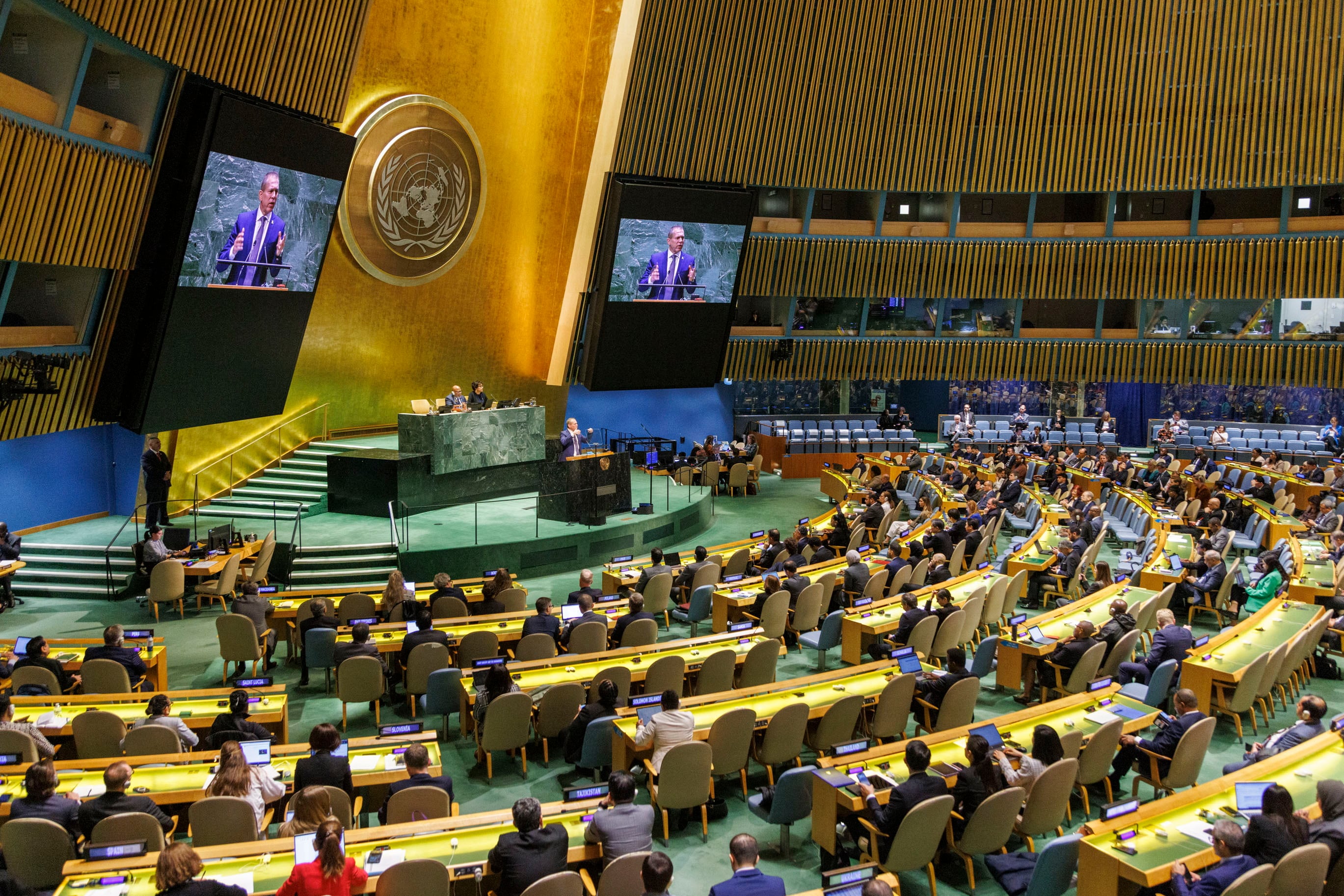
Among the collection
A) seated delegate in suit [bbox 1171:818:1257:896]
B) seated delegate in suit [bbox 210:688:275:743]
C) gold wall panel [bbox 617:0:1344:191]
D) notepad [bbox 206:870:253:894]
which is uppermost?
gold wall panel [bbox 617:0:1344:191]

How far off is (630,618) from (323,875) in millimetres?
5272

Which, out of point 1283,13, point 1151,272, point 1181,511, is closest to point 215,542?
point 1181,511

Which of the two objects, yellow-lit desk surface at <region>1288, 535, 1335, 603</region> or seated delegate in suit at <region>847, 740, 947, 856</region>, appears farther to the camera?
yellow-lit desk surface at <region>1288, 535, 1335, 603</region>

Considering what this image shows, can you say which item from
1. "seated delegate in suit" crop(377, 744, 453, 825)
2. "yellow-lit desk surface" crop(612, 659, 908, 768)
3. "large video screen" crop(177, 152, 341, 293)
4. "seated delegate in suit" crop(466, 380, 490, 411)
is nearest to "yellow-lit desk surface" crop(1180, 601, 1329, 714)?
"yellow-lit desk surface" crop(612, 659, 908, 768)

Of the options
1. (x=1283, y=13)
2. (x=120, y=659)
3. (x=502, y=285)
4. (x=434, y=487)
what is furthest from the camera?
(x=1283, y=13)

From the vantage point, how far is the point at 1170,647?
29.3 ft

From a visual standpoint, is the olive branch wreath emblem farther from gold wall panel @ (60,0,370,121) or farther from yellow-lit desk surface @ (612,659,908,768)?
yellow-lit desk surface @ (612,659,908,768)

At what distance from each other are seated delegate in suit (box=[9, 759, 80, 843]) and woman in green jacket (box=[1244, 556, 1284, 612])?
11.9 meters

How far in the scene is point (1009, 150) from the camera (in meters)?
26.2

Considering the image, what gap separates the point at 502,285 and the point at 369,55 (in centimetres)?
576

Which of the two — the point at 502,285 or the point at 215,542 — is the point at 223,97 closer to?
the point at 215,542

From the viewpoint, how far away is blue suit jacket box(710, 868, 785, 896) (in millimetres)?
4797

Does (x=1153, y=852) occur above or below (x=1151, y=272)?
below

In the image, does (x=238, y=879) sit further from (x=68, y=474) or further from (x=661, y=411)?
(x=661, y=411)
